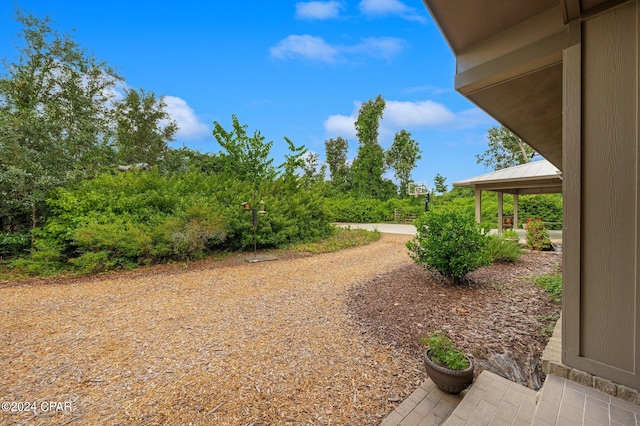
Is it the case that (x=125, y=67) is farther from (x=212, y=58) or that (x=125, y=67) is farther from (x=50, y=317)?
(x=50, y=317)

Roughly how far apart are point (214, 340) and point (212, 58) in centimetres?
849

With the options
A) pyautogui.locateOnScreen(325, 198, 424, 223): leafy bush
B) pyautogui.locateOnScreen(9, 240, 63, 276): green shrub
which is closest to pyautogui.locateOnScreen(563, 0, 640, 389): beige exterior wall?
pyautogui.locateOnScreen(9, 240, 63, 276): green shrub

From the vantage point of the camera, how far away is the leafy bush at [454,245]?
13.1 feet

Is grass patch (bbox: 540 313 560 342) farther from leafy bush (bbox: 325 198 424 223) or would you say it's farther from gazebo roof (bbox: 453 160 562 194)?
leafy bush (bbox: 325 198 424 223)

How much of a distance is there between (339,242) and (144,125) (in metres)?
13.8

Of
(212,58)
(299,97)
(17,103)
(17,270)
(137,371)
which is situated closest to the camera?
(137,371)

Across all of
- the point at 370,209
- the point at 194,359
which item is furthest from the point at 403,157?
the point at 194,359

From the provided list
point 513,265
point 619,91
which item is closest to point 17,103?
point 619,91

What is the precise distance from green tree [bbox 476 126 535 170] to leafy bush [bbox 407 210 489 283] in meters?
22.1

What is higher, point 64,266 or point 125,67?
point 125,67

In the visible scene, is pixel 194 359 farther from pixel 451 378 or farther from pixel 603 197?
pixel 603 197

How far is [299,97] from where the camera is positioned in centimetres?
1151

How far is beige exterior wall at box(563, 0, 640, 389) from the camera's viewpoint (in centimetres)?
147

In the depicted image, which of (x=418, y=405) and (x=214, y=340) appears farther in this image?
(x=214, y=340)
